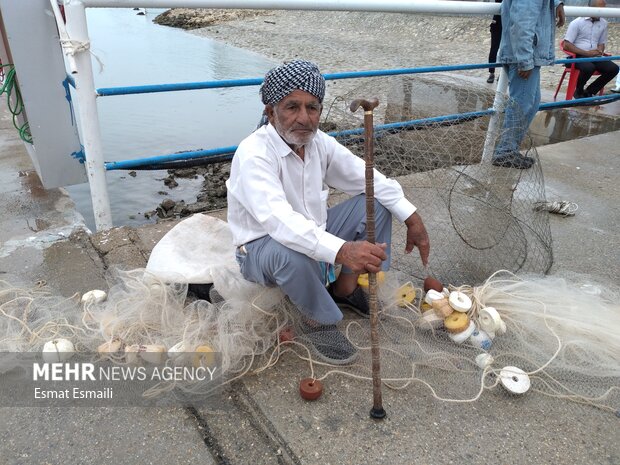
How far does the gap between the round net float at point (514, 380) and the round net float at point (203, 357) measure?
3.79 ft

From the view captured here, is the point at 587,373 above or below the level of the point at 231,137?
above

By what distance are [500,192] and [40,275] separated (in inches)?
115

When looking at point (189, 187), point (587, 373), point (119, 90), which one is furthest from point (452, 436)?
point (189, 187)

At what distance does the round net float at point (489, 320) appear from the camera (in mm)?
2277

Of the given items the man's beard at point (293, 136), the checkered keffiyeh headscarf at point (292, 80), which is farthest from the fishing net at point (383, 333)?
the checkered keffiyeh headscarf at point (292, 80)

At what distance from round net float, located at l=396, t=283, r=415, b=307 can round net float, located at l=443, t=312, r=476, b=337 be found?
232mm

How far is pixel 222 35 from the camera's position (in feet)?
81.5

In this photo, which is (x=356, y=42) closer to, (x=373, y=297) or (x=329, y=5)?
(x=329, y=5)

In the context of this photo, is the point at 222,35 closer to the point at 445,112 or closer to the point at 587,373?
Answer: the point at 445,112

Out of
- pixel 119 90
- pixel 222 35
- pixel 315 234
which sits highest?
pixel 119 90

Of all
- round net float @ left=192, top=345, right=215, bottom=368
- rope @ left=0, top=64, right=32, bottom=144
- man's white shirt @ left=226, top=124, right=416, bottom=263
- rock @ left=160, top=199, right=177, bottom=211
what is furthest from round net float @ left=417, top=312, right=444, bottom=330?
rock @ left=160, top=199, right=177, bottom=211

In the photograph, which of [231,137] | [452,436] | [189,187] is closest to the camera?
[452,436]

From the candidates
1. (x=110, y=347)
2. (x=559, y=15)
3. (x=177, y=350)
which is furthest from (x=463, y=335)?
(x=559, y=15)

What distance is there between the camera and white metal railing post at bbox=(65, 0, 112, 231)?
278 cm
